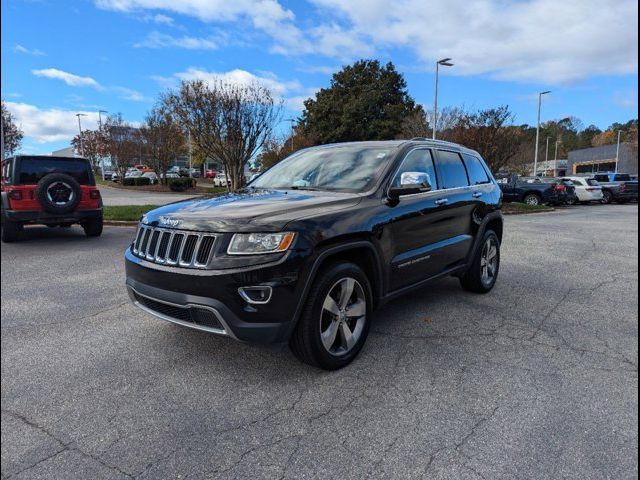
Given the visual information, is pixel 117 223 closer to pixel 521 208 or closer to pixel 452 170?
pixel 452 170

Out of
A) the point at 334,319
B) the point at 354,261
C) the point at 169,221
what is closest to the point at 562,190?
the point at 354,261

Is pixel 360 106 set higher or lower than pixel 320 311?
higher

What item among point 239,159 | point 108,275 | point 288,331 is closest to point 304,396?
point 288,331

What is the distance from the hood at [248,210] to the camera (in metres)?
3.02

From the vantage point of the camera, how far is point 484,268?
5.62 m

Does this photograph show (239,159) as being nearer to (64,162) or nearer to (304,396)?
(64,162)

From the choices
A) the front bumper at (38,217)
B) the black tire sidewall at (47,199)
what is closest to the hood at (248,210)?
the black tire sidewall at (47,199)

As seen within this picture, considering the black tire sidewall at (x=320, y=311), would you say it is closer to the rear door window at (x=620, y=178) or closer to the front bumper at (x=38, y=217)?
the front bumper at (x=38, y=217)

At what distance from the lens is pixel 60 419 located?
2.69 m

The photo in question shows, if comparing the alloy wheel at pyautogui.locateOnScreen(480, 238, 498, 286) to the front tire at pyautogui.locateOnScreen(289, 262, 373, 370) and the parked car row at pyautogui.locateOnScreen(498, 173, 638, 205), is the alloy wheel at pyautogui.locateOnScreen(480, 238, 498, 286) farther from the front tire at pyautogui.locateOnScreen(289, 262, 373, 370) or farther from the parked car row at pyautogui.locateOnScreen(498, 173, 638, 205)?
the parked car row at pyautogui.locateOnScreen(498, 173, 638, 205)

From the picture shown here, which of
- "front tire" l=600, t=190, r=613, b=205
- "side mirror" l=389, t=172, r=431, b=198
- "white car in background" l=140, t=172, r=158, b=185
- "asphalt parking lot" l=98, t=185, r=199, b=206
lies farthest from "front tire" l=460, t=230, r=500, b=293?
"white car in background" l=140, t=172, r=158, b=185

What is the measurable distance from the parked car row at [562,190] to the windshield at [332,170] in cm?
2005

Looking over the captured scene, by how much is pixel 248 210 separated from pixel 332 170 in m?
1.39

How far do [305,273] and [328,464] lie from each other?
3.83ft
